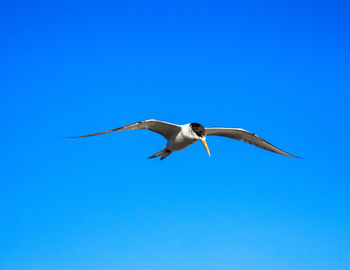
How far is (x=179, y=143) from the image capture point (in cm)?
1478

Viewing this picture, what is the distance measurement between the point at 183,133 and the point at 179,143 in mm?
549

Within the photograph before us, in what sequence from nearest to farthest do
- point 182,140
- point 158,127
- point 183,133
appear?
point 183,133
point 182,140
point 158,127

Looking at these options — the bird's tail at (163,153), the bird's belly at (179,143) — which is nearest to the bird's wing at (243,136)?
the bird's belly at (179,143)

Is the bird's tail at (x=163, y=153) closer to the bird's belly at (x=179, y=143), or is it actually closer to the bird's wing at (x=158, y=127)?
the bird's belly at (x=179, y=143)

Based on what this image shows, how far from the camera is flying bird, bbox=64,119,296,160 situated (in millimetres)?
14195

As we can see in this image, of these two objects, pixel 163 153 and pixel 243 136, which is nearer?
pixel 163 153

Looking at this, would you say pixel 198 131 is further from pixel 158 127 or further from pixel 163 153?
pixel 163 153

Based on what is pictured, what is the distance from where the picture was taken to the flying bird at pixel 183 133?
1420 centimetres

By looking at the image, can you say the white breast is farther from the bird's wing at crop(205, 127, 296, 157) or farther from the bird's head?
the bird's wing at crop(205, 127, 296, 157)

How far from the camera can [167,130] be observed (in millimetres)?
15062

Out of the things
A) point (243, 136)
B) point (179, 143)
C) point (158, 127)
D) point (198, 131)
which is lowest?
point (179, 143)

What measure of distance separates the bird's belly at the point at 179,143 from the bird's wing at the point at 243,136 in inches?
71.9

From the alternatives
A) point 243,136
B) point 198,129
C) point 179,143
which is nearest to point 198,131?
point 198,129

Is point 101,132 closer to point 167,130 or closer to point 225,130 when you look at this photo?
point 167,130
